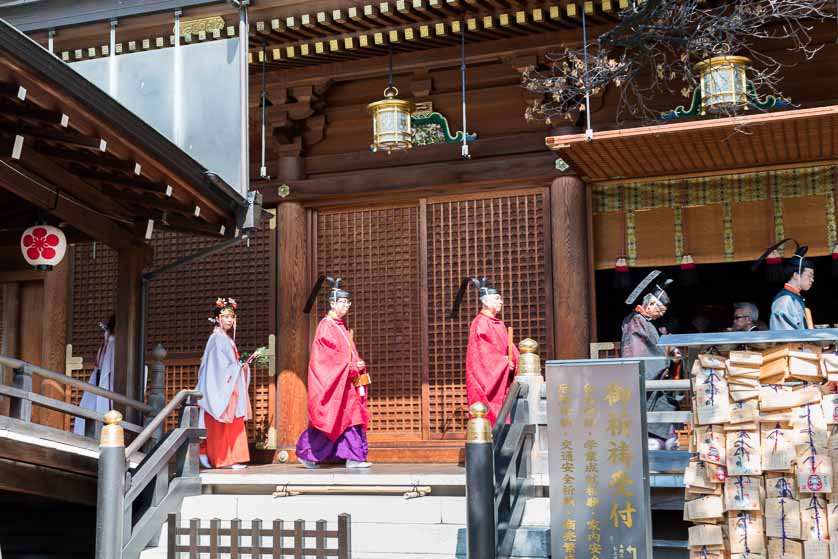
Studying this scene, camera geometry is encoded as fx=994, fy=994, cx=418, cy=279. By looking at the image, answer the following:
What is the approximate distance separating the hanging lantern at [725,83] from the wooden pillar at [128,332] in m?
5.89

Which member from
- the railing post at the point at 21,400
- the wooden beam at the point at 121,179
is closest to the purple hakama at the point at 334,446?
the railing post at the point at 21,400

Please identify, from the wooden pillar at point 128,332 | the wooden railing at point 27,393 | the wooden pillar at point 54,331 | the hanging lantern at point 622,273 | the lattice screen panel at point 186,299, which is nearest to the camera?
the wooden railing at point 27,393

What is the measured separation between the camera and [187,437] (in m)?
9.45

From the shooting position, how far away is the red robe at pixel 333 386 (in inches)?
395

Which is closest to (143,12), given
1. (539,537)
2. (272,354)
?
(272,354)

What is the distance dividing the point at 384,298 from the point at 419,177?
1448 millimetres

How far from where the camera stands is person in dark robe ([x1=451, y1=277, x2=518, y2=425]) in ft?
32.1

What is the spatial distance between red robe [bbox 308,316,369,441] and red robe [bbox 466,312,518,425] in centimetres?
122

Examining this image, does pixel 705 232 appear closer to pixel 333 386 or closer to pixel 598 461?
pixel 333 386

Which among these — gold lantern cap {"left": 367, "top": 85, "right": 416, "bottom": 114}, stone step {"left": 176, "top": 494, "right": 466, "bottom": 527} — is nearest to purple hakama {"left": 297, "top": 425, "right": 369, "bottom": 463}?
stone step {"left": 176, "top": 494, "right": 466, "bottom": 527}

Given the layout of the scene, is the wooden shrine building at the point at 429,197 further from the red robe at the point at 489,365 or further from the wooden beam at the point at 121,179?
the red robe at the point at 489,365

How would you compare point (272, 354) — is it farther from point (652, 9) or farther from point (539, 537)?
point (652, 9)

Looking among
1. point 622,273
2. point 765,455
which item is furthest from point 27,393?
point 622,273

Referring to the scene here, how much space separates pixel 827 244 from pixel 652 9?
128 inches
